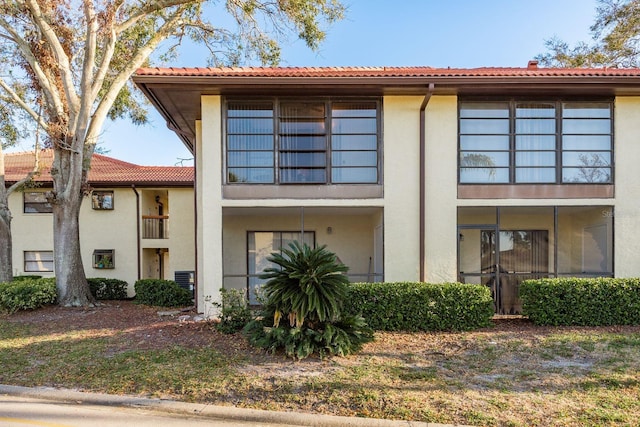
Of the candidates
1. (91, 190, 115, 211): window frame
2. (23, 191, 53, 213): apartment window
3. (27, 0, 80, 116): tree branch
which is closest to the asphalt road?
(27, 0, 80, 116): tree branch

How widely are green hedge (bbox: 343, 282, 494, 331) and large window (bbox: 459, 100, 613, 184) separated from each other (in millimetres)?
3017

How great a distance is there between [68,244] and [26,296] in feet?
5.70

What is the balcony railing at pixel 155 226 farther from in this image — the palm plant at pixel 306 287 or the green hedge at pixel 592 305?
the green hedge at pixel 592 305

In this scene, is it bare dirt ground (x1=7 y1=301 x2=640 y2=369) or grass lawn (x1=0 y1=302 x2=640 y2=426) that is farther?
bare dirt ground (x1=7 y1=301 x2=640 y2=369)

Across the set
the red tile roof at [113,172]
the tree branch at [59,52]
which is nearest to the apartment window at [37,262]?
the red tile roof at [113,172]

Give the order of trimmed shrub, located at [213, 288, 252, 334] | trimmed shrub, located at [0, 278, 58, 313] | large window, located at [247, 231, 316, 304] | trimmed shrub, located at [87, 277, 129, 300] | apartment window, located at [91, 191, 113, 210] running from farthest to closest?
apartment window, located at [91, 191, 113, 210] < trimmed shrub, located at [87, 277, 129, 300] < large window, located at [247, 231, 316, 304] < trimmed shrub, located at [0, 278, 58, 313] < trimmed shrub, located at [213, 288, 252, 334]

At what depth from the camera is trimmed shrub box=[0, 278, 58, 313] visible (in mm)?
10266

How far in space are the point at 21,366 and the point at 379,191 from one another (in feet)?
24.7

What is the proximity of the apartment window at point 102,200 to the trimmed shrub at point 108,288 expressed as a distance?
313 cm

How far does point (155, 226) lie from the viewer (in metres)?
17.9

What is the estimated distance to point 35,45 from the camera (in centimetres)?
1177

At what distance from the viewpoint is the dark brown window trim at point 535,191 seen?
31.3 ft

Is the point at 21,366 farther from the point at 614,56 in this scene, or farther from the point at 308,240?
the point at 614,56

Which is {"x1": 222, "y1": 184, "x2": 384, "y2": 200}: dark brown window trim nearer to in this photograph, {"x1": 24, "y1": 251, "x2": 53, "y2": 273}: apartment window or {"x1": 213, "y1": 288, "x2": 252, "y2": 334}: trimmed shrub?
{"x1": 213, "y1": 288, "x2": 252, "y2": 334}: trimmed shrub
